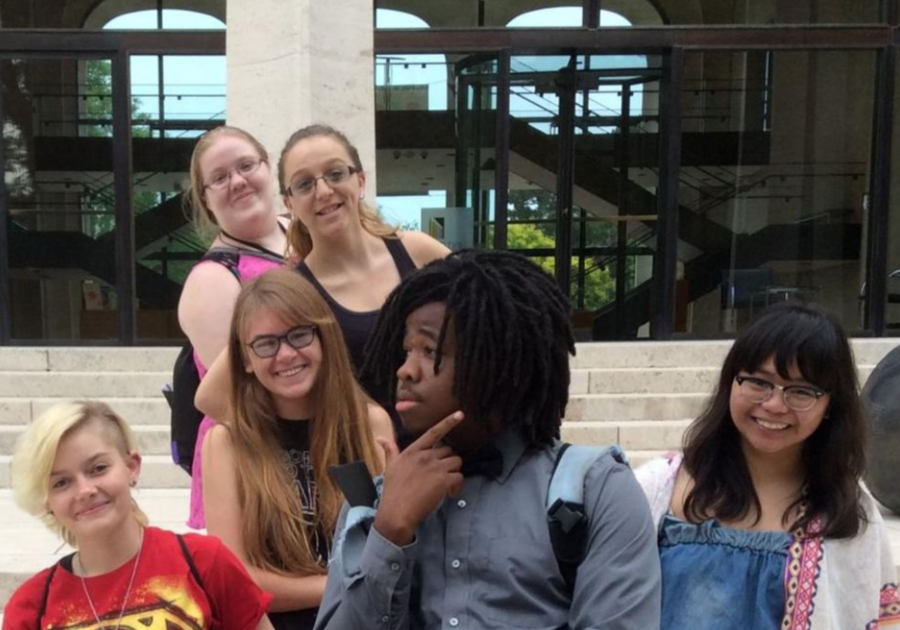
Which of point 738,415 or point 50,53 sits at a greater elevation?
point 50,53

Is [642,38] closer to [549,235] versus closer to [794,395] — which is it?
[549,235]

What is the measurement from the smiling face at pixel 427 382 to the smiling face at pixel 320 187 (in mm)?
929

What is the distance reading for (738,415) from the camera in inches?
69.4

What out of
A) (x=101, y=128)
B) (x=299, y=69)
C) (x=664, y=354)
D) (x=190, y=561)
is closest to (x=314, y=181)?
(x=190, y=561)

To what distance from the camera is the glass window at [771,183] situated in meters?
8.72

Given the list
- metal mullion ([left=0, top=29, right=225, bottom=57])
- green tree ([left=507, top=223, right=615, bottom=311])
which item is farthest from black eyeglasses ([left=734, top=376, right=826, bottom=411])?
metal mullion ([left=0, top=29, right=225, bottom=57])

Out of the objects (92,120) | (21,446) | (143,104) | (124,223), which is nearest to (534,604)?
(21,446)

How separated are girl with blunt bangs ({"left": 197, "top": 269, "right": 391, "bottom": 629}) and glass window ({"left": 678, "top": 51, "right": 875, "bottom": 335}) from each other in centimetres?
699

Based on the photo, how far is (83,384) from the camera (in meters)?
6.63

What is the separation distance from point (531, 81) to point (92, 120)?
15.2 feet

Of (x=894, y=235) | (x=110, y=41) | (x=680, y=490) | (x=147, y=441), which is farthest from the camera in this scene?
(x=894, y=235)

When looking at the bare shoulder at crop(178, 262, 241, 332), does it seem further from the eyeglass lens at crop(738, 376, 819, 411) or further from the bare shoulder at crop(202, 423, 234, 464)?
the eyeglass lens at crop(738, 376, 819, 411)

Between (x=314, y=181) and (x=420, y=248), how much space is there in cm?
37

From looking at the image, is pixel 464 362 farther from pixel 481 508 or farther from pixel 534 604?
pixel 534 604
